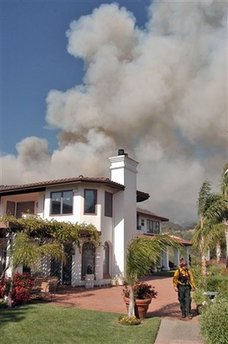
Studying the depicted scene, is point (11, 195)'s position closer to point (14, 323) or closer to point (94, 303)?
point (94, 303)

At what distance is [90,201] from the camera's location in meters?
24.6

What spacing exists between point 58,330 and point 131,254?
3.37 metres

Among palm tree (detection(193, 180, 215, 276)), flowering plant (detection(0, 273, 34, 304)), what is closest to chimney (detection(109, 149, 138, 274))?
palm tree (detection(193, 180, 215, 276))

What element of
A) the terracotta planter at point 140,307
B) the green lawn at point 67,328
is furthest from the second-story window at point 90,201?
the terracotta planter at point 140,307

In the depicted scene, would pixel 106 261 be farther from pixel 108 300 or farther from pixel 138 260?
pixel 138 260

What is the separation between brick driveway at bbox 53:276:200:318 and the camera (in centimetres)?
1472

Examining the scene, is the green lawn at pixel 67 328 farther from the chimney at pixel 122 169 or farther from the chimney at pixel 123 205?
the chimney at pixel 122 169

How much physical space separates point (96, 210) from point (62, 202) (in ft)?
8.00

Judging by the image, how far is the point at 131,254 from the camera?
501 inches

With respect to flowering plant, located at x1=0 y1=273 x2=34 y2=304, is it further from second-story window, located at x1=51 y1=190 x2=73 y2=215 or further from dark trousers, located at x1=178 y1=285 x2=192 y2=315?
second-story window, located at x1=51 y1=190 x2=73 y2=215

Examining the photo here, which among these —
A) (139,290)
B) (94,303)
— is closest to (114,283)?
(94,303)

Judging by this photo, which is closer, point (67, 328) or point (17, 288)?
point (67, 328)

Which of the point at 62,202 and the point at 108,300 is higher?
the point at 62,202

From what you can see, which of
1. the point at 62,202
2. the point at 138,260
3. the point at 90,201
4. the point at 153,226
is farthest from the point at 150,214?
the point at 138,260
